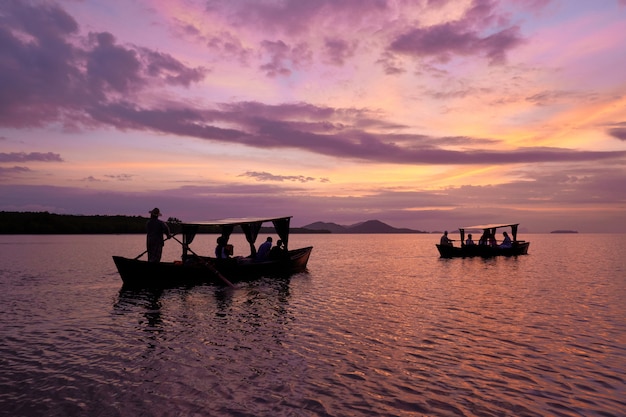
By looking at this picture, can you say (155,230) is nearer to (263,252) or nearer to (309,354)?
(263,252)

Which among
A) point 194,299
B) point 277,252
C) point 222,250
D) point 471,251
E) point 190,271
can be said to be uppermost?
point 222,250

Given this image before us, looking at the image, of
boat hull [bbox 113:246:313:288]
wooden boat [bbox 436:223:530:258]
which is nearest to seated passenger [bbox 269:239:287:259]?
boat hull [bbox 113:246:313:288]

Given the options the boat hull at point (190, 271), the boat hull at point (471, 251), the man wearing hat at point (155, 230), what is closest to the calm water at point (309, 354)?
the boat hull at point (190, 271)

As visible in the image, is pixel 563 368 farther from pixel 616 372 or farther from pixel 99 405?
pixel 99 405

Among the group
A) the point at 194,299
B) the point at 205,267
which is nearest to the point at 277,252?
the point at 205,267

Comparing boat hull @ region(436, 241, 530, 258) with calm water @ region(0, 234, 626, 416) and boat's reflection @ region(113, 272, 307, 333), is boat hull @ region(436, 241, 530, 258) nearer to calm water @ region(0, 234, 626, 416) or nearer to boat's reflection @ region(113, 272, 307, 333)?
calm water @ region(0, 234, 626, 416)

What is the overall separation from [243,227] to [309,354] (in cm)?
2002

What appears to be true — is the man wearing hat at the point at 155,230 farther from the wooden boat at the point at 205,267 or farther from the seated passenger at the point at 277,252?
the seated passenger at the point at 277,252

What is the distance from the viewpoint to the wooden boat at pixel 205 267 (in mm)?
23578

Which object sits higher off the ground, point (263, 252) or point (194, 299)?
point (263, 252)

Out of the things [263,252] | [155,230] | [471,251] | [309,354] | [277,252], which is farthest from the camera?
[471,251]

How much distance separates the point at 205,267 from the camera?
25.9 metres

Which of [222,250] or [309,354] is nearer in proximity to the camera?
[309,354]

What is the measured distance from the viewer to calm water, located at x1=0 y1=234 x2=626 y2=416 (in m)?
8.50
